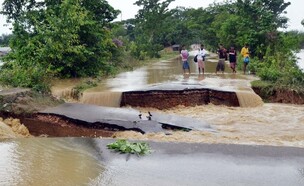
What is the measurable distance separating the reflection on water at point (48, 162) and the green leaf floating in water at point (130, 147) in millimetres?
375

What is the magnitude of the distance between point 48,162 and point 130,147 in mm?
1363

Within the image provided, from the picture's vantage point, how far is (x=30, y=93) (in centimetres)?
986

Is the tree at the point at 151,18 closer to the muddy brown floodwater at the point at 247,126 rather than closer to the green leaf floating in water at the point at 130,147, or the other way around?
the muddy brown floodwater at the point at 247,126

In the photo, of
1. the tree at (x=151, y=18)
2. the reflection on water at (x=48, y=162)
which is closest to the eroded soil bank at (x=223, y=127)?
the reflection on water at (x=48, y=162)

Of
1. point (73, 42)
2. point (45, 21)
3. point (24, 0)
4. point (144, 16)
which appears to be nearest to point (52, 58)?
point (73, 42)

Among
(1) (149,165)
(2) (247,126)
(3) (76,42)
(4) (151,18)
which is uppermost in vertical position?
(4) (151,18)

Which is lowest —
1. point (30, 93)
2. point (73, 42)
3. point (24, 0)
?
point (30, 93)

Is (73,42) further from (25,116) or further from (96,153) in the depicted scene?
(96,153)

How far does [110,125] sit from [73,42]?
8047 millimetres

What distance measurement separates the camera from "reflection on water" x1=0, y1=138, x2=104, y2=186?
5061mm

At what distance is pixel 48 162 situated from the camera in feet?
19.2

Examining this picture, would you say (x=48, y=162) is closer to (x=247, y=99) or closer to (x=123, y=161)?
(x=123, y=161)

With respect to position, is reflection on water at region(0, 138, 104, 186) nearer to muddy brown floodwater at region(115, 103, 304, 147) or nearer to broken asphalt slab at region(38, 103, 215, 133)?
broken asphalt slab at region(38, 103, 215, 133)

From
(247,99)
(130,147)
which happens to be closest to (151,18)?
(247,99)
